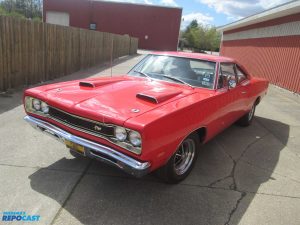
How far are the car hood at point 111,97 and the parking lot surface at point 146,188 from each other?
943 millimetres

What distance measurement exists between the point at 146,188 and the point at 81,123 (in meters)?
1.13

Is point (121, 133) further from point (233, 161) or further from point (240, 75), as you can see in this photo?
point (240, 75)

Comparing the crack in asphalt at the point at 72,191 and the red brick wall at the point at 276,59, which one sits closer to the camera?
the crack in asphalt at the point at 72,191

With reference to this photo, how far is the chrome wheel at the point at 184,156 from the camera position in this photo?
3.91 m

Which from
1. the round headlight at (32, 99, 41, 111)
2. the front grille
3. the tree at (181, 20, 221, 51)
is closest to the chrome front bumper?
the front grille

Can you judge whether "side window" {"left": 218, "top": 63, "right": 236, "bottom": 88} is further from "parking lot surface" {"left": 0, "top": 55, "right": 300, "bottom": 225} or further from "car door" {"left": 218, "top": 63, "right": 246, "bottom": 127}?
"parking lot surface" {"left": 0, "top": 55, "right": 300, "bottom": 225}

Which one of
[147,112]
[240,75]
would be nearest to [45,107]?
[147,112]

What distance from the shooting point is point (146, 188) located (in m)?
3.71

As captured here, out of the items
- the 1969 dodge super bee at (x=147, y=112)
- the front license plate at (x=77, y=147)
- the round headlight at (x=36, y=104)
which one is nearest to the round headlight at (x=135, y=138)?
the 1969 dodge super bee at (x=147, y=112)

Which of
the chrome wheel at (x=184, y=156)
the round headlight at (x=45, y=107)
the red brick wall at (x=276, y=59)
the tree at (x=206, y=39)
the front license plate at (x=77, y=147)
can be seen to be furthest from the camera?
the tree at (x=206, y=39)

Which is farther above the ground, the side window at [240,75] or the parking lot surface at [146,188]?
the side window at [240,75]

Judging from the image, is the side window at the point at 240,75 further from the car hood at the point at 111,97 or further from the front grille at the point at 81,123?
the front grille at the point at 81,123

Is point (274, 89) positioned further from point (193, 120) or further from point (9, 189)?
point (9, 189)

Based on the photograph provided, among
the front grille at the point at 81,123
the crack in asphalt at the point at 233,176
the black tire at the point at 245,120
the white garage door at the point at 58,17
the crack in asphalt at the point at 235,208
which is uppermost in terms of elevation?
the white garage door at the point at 58,17
